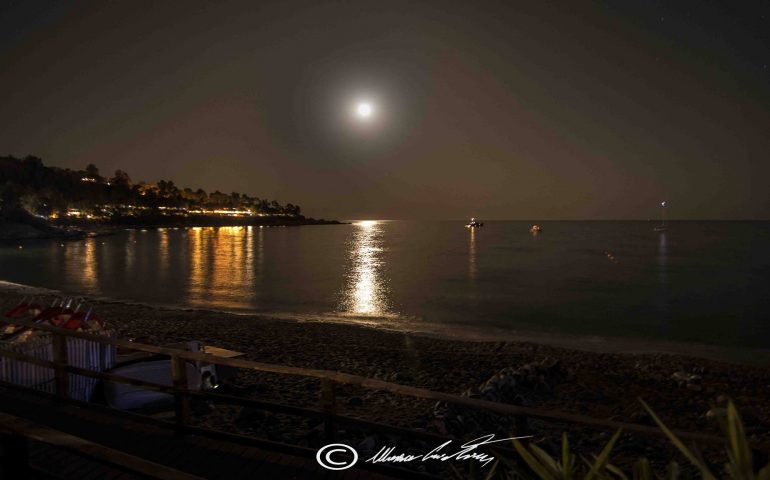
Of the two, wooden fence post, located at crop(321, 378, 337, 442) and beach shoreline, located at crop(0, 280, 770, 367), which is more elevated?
wooden fence post, located at crop(321, 378, 337, 442)

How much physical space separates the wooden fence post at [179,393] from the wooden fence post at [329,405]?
6.18 feet

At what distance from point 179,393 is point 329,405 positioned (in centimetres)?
206

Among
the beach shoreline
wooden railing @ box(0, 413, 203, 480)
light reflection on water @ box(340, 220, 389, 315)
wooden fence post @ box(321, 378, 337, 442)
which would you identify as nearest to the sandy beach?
the beach shoreline

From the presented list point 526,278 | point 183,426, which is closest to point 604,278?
point 526,278

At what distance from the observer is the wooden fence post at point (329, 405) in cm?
545

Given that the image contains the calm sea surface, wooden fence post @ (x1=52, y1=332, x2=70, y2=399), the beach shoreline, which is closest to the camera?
wooden fence post @ (x1=52, y1=332, x2=70, y2=399)

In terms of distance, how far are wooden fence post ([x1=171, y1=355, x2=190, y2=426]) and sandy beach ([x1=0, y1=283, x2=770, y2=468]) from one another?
10.2ft

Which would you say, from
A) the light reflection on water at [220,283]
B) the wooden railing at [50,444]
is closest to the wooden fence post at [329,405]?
the wooden railing at [50,444]

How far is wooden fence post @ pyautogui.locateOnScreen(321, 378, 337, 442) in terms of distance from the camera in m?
5.45

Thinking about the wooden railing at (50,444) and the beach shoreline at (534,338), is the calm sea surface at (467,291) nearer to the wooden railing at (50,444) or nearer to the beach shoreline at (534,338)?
the beach shoreline at (534,338)

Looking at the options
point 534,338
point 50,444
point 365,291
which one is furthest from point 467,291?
point 50,444

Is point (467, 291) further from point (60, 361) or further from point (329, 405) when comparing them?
point (329, 405)

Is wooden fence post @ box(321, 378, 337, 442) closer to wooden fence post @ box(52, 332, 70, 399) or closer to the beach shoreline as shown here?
wooden fence post @ box(52, 332, 70, 399)

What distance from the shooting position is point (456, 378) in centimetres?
1412
